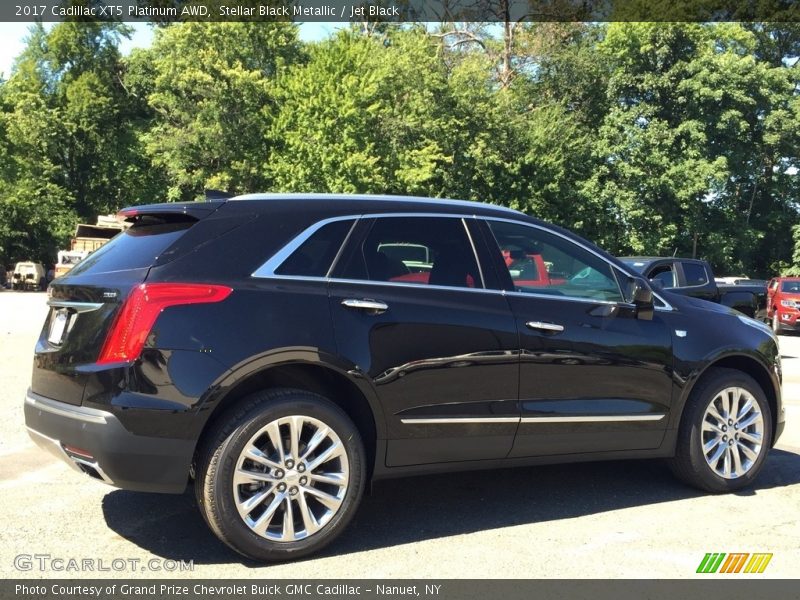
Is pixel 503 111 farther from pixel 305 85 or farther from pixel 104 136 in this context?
pixel 104 136

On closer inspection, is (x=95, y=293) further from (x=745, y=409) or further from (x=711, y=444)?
(x=745, y=409)

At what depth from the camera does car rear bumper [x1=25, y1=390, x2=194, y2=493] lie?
12.0 ft

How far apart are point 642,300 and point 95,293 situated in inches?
122

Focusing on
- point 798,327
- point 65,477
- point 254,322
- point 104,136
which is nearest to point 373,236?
point 254,322

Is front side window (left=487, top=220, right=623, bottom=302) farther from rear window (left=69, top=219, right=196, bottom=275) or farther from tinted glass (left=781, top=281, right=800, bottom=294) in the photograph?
tinted glass (left=781, top=281, right=800, bottom=294)

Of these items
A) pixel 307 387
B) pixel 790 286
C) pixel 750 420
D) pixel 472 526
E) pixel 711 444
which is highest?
pixel 307 387

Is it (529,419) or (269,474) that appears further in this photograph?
(529,419)

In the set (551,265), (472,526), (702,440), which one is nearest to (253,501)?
(472,526)

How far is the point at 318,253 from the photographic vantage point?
13.7 ft

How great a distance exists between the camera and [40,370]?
13.9 ft

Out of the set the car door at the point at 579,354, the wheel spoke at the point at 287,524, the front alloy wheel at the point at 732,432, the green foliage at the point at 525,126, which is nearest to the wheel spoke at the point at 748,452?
the front alloy wheel at the point at 732,432

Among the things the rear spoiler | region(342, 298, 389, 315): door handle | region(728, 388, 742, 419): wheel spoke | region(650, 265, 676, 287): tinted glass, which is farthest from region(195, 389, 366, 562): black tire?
region(650, 265, 676, 287): tinted glass

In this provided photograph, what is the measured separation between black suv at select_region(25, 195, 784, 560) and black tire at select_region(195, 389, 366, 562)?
0.03 ft

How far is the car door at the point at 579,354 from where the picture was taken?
4.52 m
